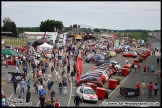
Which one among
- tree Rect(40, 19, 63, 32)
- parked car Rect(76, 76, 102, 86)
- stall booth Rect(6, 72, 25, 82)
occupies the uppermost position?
tree Rect(40, 19, 63, 32)

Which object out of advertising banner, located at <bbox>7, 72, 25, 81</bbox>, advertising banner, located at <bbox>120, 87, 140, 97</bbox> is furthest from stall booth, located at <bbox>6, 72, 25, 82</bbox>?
advertising banner, located at <bbox>120, 87, 140, 97</bbox>

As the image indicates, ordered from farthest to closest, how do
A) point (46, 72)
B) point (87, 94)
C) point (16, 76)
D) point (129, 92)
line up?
point (46, 72) → point (16, 76) → point (129, 92) → point (87, 94)

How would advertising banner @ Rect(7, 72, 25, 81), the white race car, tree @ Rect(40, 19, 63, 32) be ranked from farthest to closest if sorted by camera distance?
tree @ Rect(40, 19, 63, 32), advertising banner @ Rect(7, 72, 25, 81), the white race car

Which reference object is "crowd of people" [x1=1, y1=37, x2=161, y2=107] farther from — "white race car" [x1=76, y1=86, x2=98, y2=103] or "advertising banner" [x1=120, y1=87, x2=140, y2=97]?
"advertising banner" [x1=120, y1=87, x2=140, y2=97]

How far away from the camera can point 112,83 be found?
30.2 meters

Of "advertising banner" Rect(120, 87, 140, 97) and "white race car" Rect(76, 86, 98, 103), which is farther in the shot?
"advertising banner" Rect(120, 87, 140, 97)

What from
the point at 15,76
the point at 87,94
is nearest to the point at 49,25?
the point at 15,76

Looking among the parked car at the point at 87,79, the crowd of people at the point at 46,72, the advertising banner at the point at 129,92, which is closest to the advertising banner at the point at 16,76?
the crowd of people at the point at 46,72

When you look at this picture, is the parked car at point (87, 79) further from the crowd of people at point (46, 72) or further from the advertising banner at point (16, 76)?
the advertising banner at point (16, 76)

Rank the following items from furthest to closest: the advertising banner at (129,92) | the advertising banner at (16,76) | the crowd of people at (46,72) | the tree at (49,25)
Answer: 1. the tree at (49,25)
2. the advertising banner at (16,76)
3. the advertising banner at (129,92)
4. the crowd of people at (46,72)

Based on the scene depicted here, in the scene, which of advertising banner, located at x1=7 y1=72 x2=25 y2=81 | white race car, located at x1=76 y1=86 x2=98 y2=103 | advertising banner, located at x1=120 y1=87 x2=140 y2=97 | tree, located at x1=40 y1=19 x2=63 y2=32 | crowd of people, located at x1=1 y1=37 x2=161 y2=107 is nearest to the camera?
crowd of people, located at x1=1 y1=37 x2=161 y2=107

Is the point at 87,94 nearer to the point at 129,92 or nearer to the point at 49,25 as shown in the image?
the point at 129,92

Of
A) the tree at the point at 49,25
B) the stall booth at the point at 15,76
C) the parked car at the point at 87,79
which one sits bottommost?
the parked car at the point at 87,79

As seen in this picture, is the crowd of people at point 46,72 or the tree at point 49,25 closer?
the crowd of people at point 46,72
